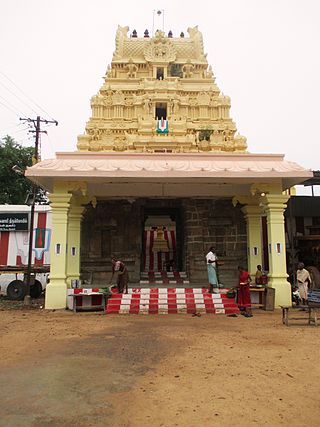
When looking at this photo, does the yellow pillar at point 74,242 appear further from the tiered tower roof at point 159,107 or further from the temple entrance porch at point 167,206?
the tiered tower roof at point 159,107

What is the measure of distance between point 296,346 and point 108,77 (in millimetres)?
25918

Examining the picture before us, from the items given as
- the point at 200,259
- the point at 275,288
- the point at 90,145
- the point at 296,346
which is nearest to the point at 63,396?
the point at 296,346

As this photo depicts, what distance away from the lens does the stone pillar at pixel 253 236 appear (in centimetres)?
1162

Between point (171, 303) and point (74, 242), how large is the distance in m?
3.63

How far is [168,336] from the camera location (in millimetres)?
6523

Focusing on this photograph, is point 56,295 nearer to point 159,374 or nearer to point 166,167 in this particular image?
point 166,167

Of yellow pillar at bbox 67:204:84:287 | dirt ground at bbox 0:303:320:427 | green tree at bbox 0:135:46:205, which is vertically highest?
green tree at bbox 0:135:46:205

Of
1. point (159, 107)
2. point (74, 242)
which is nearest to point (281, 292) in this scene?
point (74, 242)

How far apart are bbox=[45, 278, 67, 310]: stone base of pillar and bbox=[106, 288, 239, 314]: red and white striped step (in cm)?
122

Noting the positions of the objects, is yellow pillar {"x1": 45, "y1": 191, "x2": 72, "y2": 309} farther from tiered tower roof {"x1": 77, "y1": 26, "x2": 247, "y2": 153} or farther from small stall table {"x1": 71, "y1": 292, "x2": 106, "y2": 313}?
tiered tower roof {"x1": 77, "y1": 26, "x2": 247, "y2": 153}

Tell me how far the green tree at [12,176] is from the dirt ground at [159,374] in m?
19.4

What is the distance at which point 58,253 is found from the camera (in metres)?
9.70

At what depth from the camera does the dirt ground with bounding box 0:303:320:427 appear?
10.7 ft

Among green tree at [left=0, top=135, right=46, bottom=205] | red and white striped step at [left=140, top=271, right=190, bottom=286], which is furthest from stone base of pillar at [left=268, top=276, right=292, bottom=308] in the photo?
green tree at [left=0, top=135, right=46, bottom=205]
